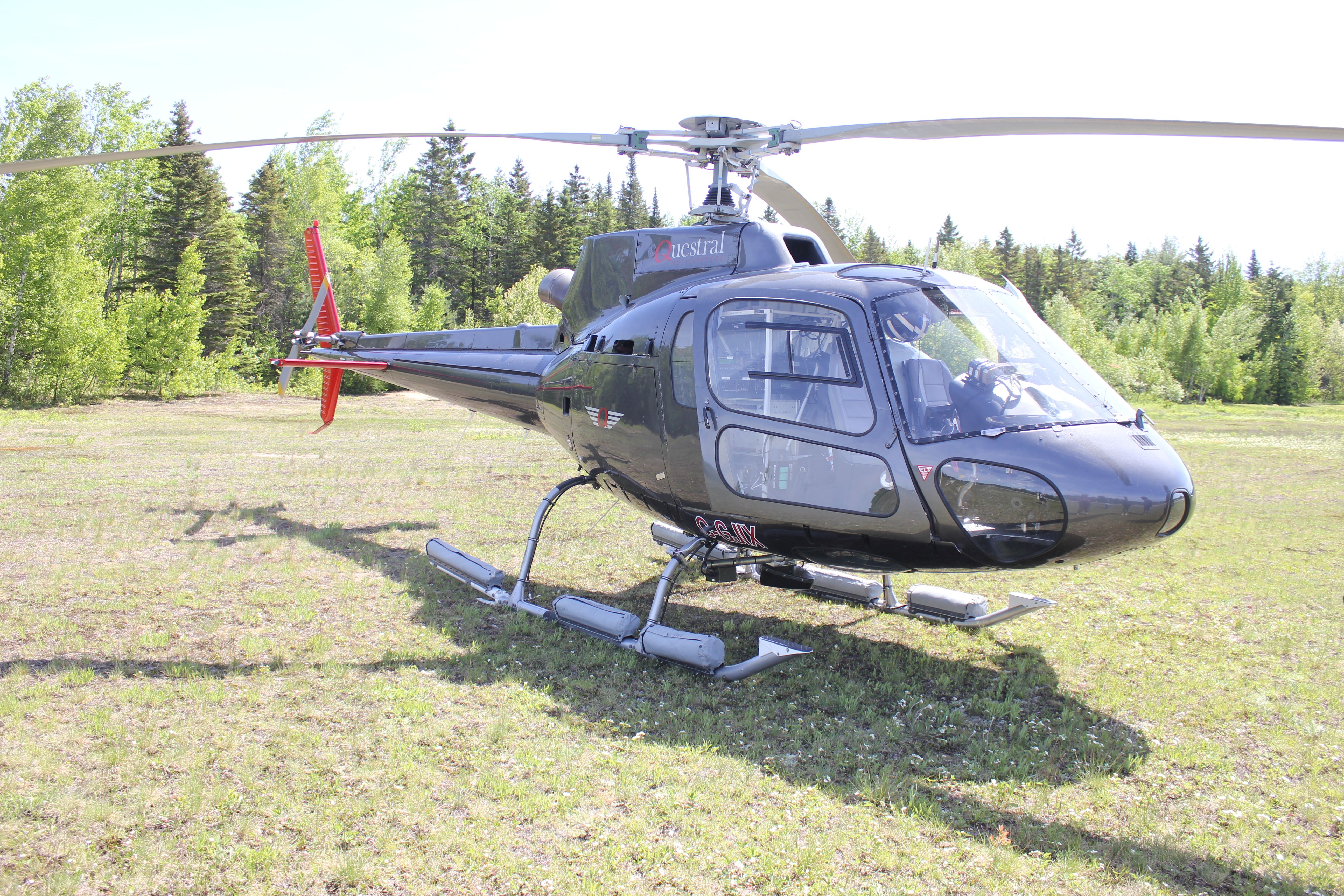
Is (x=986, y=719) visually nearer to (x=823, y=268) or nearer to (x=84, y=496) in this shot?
(x=823, y=268)

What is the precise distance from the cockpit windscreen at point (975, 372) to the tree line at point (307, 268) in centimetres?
88

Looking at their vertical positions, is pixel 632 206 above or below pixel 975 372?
above

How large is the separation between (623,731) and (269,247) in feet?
161

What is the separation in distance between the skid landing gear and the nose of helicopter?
4.90 ft

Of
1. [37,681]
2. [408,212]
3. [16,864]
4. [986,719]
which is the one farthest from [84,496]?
[408,212]

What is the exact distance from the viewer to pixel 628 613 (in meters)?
6.79

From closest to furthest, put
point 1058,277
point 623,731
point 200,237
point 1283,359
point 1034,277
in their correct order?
point 623,731
point 200,237
point 1283,359
point 1034,277
point 1058,277

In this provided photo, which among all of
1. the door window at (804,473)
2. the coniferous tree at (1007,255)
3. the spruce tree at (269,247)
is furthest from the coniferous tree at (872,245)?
the door window at (804,473)

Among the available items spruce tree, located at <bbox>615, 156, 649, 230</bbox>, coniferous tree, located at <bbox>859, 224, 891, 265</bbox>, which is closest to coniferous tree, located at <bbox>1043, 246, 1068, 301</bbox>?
coniferous tree, located at <bbox>859, 224, 891, 265</bbox>

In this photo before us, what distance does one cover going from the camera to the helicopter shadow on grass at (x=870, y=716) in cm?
423

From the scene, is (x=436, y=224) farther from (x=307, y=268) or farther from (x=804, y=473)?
(x=804, y=473)

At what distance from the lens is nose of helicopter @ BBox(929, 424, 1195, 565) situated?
472cm

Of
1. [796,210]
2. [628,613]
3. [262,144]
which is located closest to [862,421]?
[628,613]

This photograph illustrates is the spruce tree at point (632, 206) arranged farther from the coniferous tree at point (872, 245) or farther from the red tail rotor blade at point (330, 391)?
the red tail rotor blade at point (330, 391)
